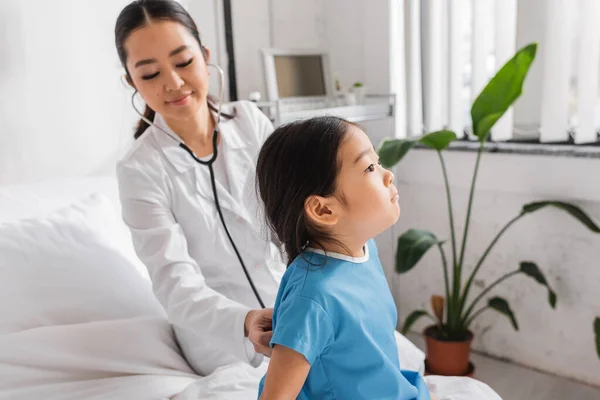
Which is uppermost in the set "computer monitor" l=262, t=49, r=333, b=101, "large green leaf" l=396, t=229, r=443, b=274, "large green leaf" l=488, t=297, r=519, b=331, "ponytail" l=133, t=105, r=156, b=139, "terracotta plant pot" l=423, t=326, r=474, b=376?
"computer monitor" l=262, t=49, r=333, b=101

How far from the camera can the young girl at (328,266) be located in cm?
70

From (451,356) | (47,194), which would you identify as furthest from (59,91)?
(451,356)

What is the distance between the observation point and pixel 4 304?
43.7 inches

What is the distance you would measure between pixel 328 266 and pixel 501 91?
109 centimetres

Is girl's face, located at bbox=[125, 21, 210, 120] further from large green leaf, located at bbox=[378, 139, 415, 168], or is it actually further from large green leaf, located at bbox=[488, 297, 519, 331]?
large green leaf, located at bbox=[488, 297, 519, 331]

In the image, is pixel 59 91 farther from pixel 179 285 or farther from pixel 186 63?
pixel 179 285

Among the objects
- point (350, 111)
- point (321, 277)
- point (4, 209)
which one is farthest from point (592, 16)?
point (4, 209)

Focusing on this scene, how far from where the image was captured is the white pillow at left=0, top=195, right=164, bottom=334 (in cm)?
114

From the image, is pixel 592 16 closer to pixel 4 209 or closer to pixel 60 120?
pixel 60 120

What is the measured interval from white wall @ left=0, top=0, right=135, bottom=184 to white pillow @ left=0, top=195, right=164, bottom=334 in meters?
0.30

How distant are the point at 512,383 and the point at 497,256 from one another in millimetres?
440

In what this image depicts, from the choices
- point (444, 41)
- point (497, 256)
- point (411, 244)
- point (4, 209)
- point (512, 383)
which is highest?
point (444, 41)

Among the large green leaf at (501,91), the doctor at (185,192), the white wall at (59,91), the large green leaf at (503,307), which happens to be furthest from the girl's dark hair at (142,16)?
the large green leaf at (503,307)

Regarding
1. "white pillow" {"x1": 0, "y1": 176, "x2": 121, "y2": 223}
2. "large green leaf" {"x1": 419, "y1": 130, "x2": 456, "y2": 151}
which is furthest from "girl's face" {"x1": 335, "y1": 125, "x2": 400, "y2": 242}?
"large green leaf" {"x1": 419, "y1": 130, "x2": 456, "y2": 151}
